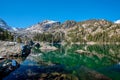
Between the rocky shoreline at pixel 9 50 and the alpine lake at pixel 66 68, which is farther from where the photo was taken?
the rocky shoreline at pixel 9 50

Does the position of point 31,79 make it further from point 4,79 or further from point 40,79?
point 4,79

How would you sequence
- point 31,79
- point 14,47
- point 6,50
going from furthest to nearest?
point 14,47, point 6,50, point 31,79

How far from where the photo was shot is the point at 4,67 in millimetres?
45344

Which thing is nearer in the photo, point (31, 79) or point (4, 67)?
point (31, 79)

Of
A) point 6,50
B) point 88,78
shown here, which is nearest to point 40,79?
point 88,78

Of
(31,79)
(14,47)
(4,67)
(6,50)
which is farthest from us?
(14,47)

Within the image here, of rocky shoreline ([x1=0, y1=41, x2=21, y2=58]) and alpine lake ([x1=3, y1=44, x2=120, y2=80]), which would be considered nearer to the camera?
alpine lake ([x1=3, y1=44, x2=120, y2=80])

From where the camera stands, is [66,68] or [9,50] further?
[9,50]

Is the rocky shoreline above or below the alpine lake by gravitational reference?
above

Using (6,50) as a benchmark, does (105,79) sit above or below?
below

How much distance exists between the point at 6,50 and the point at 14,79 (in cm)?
3292

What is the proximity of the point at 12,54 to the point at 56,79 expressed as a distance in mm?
36719

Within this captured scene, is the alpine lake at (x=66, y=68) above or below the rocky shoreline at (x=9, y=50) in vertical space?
below

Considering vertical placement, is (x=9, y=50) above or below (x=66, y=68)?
above
